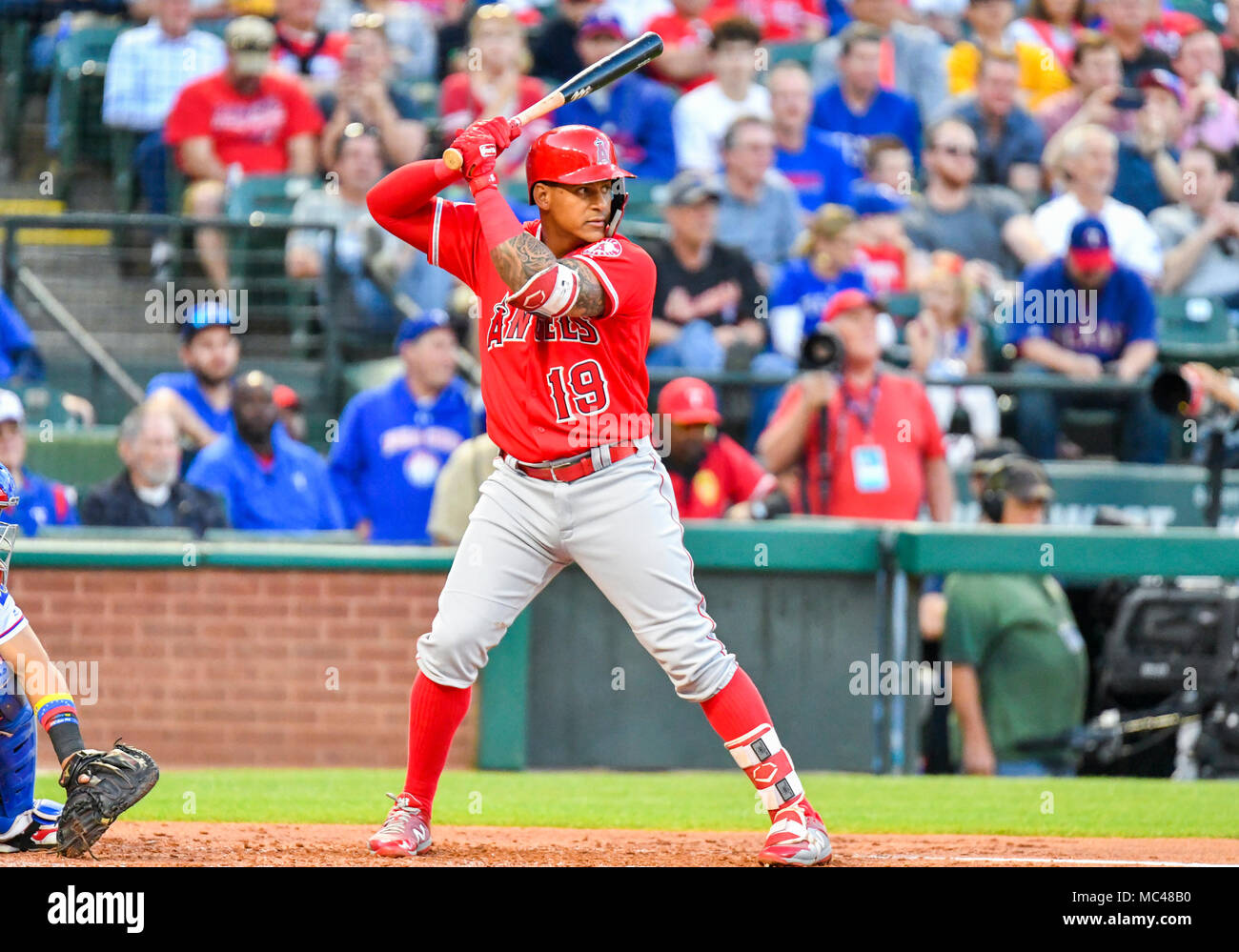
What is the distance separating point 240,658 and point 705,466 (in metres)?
2.14

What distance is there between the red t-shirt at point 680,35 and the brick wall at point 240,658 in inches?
189

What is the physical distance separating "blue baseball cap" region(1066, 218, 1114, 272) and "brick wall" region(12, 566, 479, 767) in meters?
3.81

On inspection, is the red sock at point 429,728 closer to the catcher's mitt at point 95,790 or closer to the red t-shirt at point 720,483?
the catcher's mitt at point 95,790

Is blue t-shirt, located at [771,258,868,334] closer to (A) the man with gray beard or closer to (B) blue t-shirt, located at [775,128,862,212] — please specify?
(B) blue t-shirt, located at [775,128,862,212]

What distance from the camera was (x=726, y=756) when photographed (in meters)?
7.48

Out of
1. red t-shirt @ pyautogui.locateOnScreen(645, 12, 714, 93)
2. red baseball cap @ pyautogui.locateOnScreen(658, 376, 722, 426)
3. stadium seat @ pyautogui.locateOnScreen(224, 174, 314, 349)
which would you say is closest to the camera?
red baseball cap @ pyautogui.locateOnScreen(658, 376, 722, 426)

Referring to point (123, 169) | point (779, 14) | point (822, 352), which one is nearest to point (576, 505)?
point (822, 352)

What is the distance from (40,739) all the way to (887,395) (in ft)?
12.8

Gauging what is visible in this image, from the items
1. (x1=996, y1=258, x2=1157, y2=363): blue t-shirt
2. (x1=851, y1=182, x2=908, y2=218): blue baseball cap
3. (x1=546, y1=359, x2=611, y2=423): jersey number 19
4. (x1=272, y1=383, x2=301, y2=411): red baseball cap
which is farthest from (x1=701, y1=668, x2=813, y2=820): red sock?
(x1=851, y1=182, x2=908, y2=218): blue baseball cap

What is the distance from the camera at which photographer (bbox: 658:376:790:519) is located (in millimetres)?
7621

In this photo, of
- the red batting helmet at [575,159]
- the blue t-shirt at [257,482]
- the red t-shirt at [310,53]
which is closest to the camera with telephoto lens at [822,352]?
the blue t-shirt at [257,482]

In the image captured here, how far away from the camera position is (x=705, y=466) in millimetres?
7801

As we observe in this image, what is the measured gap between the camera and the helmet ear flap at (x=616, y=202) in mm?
4602
